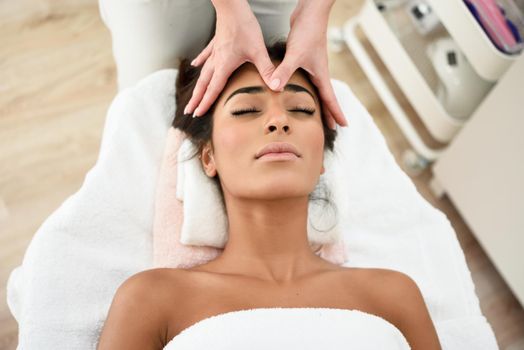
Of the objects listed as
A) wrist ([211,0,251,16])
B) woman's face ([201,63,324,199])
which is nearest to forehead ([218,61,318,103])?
woman's face ([201,63,324,199])

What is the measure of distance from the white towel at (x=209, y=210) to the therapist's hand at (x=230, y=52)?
0.53ft

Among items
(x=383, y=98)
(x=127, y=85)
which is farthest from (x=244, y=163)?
(x=383, y=98)

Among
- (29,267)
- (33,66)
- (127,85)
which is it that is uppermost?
(127,85)

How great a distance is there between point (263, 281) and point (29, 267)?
1.63ft

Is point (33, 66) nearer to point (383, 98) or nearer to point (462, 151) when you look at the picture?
point (383, 98)

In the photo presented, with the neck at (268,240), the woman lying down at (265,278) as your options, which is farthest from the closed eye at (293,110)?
the neck at (268,240)

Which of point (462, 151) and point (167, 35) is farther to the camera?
point (462, 151)

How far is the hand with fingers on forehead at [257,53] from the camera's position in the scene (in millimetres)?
943

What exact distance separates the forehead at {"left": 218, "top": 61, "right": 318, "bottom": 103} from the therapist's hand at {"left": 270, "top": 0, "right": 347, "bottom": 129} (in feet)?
0.08

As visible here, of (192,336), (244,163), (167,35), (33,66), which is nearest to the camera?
(192,336)

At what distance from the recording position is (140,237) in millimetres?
1084

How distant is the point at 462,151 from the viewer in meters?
1.53

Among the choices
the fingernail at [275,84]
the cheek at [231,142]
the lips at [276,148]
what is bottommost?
the cheek at [231,142]

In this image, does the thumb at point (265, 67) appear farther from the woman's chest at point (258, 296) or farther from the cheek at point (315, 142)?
the woman's chest at point (258, 296)
